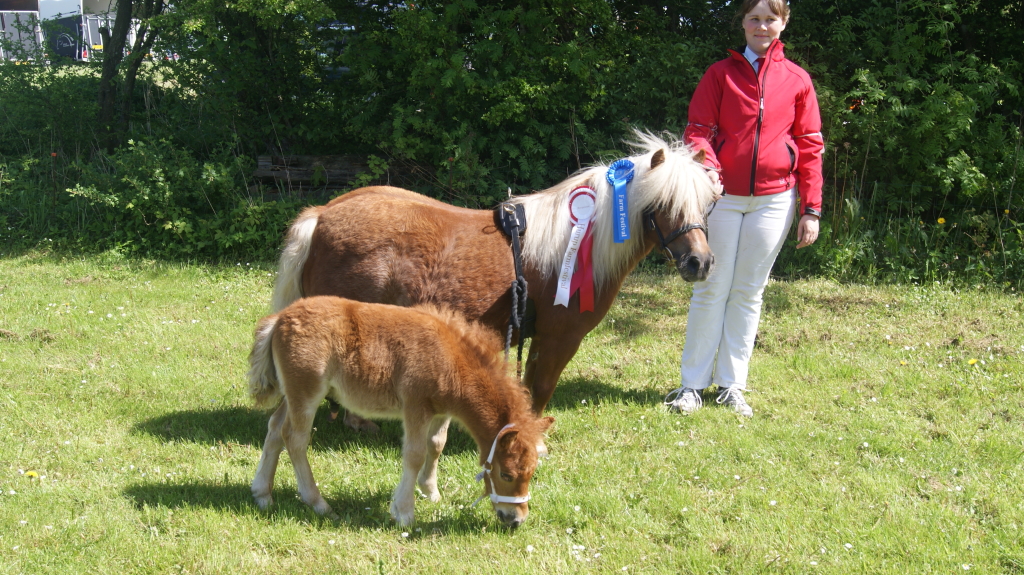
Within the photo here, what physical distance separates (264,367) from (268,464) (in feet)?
1.76

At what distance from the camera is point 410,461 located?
3.57 metres

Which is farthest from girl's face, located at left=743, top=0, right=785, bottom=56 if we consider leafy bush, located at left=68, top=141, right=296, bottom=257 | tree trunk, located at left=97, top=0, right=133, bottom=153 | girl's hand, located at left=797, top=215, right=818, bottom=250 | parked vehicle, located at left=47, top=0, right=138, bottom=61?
parked vehicle, located at left=47, top=0, right=138, bottom=61

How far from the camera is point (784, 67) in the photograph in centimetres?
474

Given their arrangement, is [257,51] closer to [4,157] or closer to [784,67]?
[4,157]

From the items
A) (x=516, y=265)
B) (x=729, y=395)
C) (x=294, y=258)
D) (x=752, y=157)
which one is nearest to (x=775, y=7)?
(x=752, y=157)

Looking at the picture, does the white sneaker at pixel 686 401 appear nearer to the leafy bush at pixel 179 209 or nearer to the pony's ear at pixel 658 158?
the pony's ear at pixel 658 158

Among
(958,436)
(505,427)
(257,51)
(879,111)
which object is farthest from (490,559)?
(257,51)

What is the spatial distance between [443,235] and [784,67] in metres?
2.45

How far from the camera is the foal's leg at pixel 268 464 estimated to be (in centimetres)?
380

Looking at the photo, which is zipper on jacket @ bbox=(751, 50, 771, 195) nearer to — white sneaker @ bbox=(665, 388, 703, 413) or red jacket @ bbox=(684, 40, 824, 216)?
red jacket @ bbox=(684, 40, 824, 216)

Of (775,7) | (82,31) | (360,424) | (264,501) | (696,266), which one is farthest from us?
(82,31)

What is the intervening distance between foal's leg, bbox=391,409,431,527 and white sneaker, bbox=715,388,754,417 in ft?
8.37

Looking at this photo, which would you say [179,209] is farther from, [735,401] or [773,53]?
[773,53]

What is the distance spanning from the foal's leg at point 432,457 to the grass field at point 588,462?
0.11 meters
